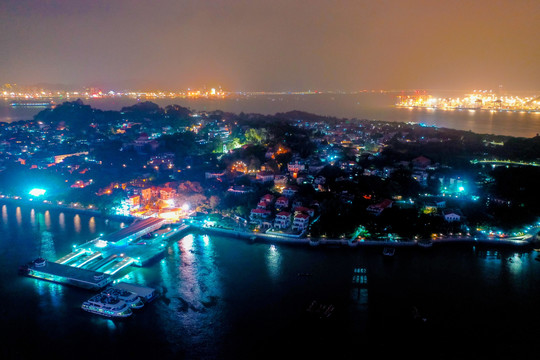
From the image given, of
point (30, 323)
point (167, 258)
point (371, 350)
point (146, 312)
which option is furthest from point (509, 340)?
point (30, 323)

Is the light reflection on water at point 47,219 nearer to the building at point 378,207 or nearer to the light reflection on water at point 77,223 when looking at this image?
the light reflection on water at point 77,223

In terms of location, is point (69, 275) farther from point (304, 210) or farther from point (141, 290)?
point (304, 210)

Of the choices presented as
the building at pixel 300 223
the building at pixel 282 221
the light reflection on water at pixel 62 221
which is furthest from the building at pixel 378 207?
the light reflection on water at pixel 62 221

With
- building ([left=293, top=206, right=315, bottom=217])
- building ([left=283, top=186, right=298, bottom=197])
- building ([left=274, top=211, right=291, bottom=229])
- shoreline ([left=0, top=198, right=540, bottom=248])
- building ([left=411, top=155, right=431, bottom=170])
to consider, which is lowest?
shoreline ([left=0, top=198, right=540, bottom=248])

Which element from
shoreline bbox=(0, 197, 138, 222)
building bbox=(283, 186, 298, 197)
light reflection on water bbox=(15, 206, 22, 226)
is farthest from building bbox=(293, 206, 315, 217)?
light reflection on water bbox=(15, 206, 22, 226)

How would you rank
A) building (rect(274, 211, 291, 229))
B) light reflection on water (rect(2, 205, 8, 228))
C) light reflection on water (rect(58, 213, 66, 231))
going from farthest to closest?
light reflection on water (rect(2, 205, 8, 228)) < light reflection on water (rect(58, 213, 66, 231)) < building (rect(274, 211, 291, 229))

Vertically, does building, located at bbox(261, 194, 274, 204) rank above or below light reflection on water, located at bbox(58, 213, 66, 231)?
above

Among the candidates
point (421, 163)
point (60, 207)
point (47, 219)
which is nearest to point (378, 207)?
point (421, 163)

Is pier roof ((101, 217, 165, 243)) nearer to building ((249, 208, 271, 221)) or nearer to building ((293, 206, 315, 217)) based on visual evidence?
building ((249, 208, 271, 221))
